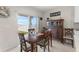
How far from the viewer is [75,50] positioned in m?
1.19

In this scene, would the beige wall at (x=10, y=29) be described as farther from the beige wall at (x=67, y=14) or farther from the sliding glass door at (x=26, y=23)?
the beige wall at (x=67, y=14)

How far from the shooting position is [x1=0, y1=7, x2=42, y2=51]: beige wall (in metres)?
1.16

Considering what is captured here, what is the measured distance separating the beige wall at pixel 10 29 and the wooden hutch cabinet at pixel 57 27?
0.86 feet

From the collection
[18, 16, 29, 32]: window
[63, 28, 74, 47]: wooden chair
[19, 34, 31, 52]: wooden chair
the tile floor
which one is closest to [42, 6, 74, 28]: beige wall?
[63, 28, 74, 47]: wooden chair

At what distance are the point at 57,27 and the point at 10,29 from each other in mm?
618

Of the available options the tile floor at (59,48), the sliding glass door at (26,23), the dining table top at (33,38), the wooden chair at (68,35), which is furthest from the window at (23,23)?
the wooden chair at (68,35)

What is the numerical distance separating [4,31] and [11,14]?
23 cm

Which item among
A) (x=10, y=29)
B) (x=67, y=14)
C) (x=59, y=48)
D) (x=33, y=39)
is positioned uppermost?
(x=67, y=14)

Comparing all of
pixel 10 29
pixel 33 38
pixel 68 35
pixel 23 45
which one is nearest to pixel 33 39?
pixel 33 38

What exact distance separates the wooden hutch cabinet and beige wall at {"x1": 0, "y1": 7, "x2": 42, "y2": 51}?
26 cm

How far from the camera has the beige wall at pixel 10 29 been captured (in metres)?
1.16

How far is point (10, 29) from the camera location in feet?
3.89

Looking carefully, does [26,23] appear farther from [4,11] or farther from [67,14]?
[67,14]
